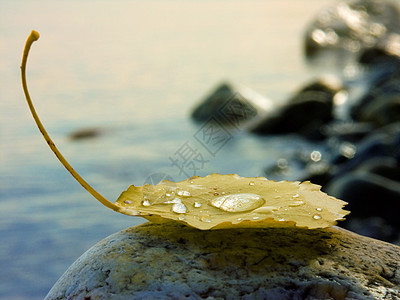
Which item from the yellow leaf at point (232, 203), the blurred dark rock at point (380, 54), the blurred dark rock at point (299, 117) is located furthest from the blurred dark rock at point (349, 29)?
the yellow leaf at point (232, 203)

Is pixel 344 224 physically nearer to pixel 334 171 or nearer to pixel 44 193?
pixel 334 171

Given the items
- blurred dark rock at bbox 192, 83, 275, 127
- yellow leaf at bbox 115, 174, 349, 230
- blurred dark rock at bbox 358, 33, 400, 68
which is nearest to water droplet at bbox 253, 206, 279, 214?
yellow leaf at bbox 115, 174, 349, 230

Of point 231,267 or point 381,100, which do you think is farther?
point 381,100

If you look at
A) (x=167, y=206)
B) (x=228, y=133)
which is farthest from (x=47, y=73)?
(x=167, y=206)

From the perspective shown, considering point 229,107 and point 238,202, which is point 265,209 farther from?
point 229,107

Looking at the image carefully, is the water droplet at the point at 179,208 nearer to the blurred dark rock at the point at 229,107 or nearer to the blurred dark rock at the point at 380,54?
the blurred dark rock at the point at 229,107

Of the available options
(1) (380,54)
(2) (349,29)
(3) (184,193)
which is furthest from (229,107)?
(2) (349,29)
